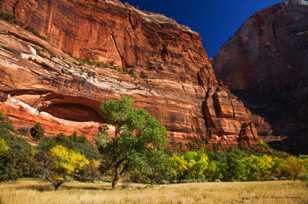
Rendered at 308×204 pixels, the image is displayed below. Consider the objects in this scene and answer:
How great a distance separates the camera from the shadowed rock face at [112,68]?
2114 inches

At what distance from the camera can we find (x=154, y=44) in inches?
3716

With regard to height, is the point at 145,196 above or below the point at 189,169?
below

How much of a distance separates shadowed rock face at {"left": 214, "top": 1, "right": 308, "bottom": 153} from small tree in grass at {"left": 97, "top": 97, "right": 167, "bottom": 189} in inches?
4259

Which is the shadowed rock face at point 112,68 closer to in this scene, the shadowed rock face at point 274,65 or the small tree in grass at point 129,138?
the shadowed rock face at point 274,65

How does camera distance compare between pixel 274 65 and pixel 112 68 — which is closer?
pixel 112 68

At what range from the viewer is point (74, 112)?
64.1 m

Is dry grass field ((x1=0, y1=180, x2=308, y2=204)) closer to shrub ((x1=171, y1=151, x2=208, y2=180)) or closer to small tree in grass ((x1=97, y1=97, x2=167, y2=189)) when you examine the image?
small tree in grass ((x1=97, y1=97, x2=167, y2=189))

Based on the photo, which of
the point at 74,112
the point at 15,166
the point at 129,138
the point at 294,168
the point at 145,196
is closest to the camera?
the point at 145,196

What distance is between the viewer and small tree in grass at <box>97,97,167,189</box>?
2108cm

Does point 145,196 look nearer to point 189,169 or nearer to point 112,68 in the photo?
point 189,169

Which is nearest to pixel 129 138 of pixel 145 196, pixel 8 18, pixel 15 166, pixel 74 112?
pixel 145 196

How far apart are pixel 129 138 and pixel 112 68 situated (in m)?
57.8

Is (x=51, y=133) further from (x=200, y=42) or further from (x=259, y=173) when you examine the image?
(x=200, y=42)

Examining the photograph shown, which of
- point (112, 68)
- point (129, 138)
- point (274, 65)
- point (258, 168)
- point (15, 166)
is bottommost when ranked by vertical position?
point (258, 168)
